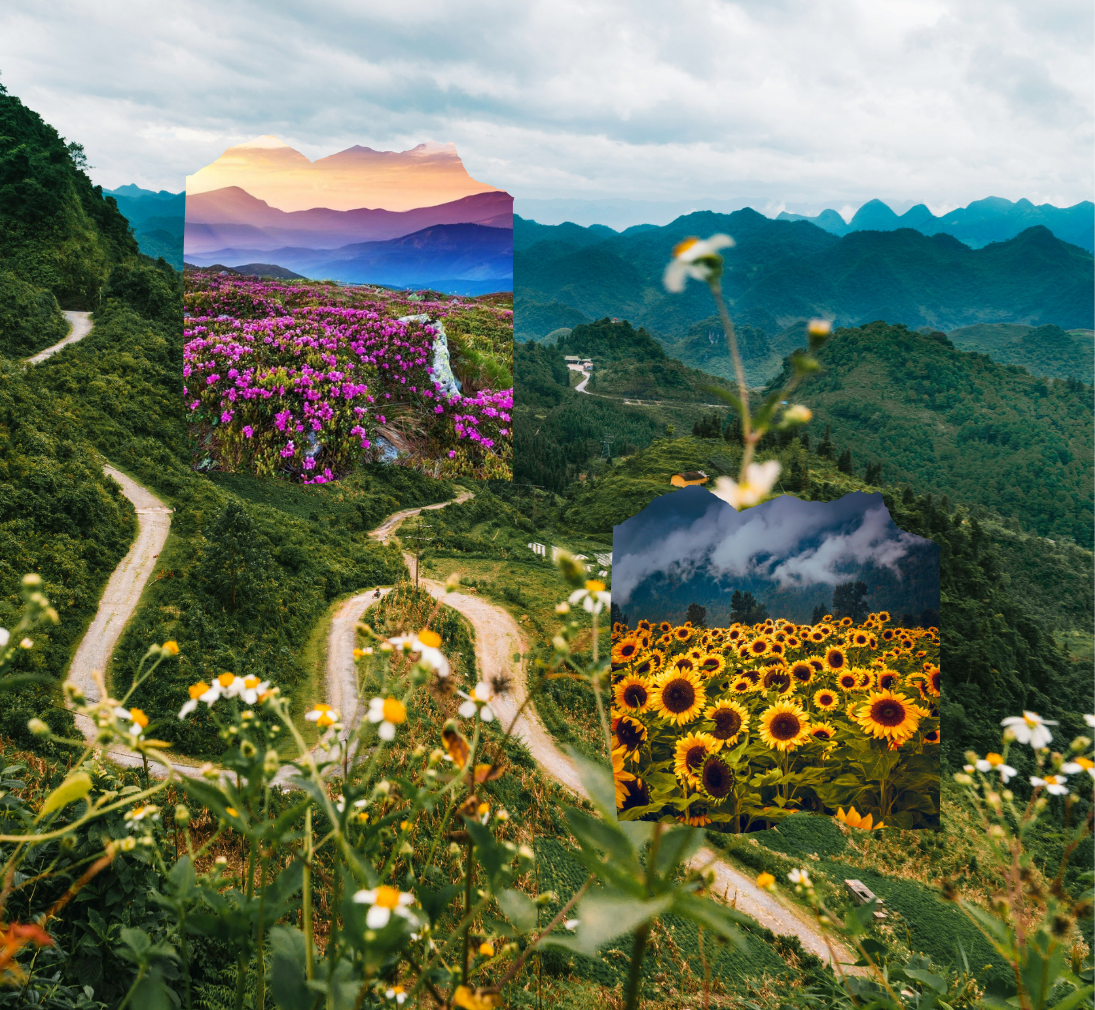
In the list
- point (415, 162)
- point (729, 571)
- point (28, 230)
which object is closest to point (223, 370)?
Result: point (415, 162)

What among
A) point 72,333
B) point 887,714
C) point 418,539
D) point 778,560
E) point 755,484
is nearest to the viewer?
point 755,484

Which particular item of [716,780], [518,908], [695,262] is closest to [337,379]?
[716,780]

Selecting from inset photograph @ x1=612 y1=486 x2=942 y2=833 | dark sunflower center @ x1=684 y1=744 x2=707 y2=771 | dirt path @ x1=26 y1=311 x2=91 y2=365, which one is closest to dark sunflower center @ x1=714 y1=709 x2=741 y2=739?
inset photograph @ x1=612 y1=486 x2=942 y2=833

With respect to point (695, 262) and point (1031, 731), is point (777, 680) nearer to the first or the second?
point (1031, 731)

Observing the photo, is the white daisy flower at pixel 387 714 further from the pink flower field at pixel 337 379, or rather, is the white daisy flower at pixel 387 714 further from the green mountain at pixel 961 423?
the green mountain at pixel 961 423

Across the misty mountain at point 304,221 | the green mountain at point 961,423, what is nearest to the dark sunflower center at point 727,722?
the misty mountain at point 304,221

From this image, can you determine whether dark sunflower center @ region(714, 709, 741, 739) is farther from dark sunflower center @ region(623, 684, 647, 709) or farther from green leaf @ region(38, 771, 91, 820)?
green leaf @ region(38, 771, 91, 820)

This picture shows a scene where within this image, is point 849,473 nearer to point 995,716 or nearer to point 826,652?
point 995,716
